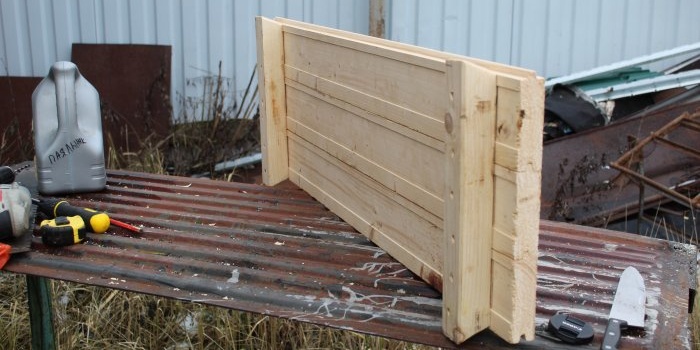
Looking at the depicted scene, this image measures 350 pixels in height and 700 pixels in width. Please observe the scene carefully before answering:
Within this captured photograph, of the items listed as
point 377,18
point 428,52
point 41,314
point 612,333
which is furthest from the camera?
point 377,18

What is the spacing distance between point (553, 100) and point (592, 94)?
0.33m

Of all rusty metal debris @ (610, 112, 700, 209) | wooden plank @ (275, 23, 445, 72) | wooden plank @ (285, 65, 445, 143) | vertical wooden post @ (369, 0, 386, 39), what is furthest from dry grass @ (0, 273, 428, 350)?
vertical wooden post @ (369, 0, 386, 39)

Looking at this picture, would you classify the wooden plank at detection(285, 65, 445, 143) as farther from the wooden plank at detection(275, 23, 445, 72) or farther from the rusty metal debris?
the rusty metal debris

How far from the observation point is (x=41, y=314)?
9.68ft

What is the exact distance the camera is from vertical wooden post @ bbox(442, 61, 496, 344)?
180 centimetres

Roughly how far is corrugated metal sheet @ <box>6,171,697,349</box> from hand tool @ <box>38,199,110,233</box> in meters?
0.05

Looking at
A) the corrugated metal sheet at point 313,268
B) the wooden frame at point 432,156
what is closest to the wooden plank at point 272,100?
the wooden frame at point 432,156

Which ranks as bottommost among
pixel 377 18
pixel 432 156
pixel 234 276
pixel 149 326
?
pixel 149 326

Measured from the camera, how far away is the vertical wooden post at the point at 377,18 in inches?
225

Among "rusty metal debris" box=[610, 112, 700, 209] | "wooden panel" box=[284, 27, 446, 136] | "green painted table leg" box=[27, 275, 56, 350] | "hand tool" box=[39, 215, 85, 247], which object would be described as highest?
"wooden panel" box=[284, 27, 446, 136]

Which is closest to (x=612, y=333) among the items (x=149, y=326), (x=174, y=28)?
(x=149, y=326)

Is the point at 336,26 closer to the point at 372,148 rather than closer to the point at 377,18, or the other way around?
the point at 377,18

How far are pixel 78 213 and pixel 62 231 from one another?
0.18 meters

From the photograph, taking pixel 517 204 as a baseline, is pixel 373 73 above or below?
above
